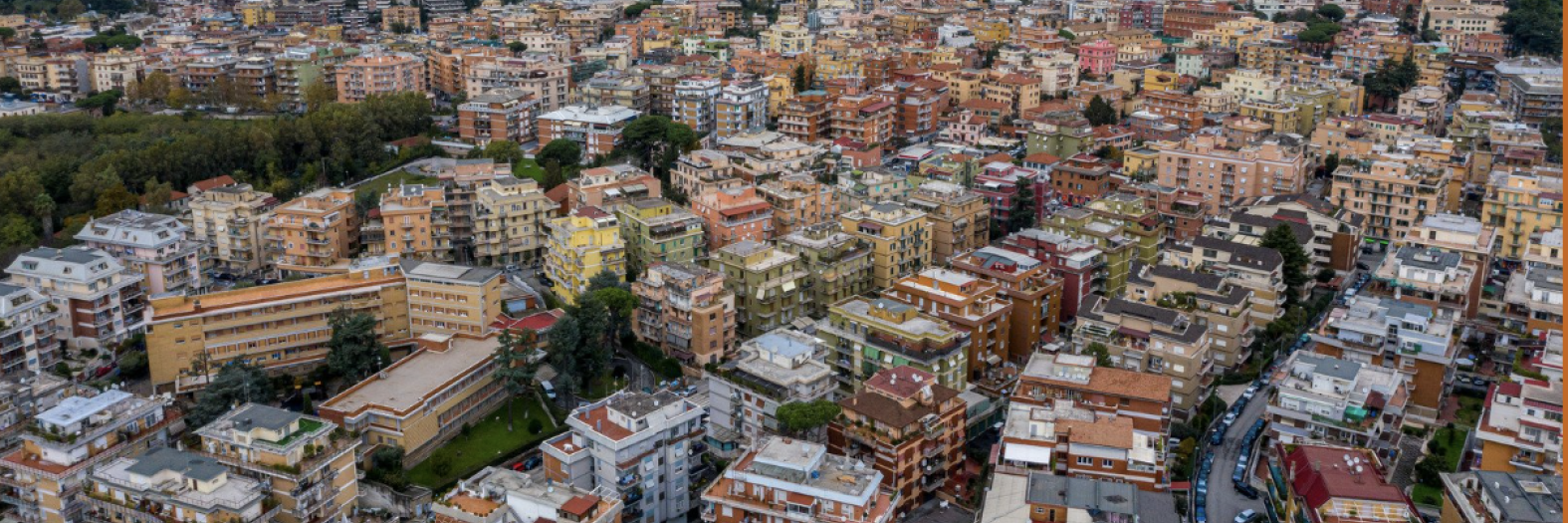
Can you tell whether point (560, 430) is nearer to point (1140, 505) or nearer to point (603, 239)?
point (603, 239)

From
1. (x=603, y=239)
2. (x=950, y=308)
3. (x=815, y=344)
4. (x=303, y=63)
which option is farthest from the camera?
(x=303, y=63)

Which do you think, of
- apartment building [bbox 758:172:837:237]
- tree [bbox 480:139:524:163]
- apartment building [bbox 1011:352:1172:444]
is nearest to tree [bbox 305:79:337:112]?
tree [bbox 480:139:524:163]

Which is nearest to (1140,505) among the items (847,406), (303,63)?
(847,406)

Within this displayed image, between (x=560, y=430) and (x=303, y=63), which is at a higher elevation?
(x=303, y=63)

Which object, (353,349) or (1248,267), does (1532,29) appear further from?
(353,349)

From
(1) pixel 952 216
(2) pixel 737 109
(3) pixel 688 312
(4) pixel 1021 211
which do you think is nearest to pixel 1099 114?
(4) pixel 1021 211

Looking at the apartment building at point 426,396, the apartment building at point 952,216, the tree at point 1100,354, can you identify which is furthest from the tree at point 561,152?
the tree at point 1100,354

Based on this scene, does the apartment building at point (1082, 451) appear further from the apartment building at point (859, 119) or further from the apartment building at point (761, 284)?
the apartment building at point (859, 119)
